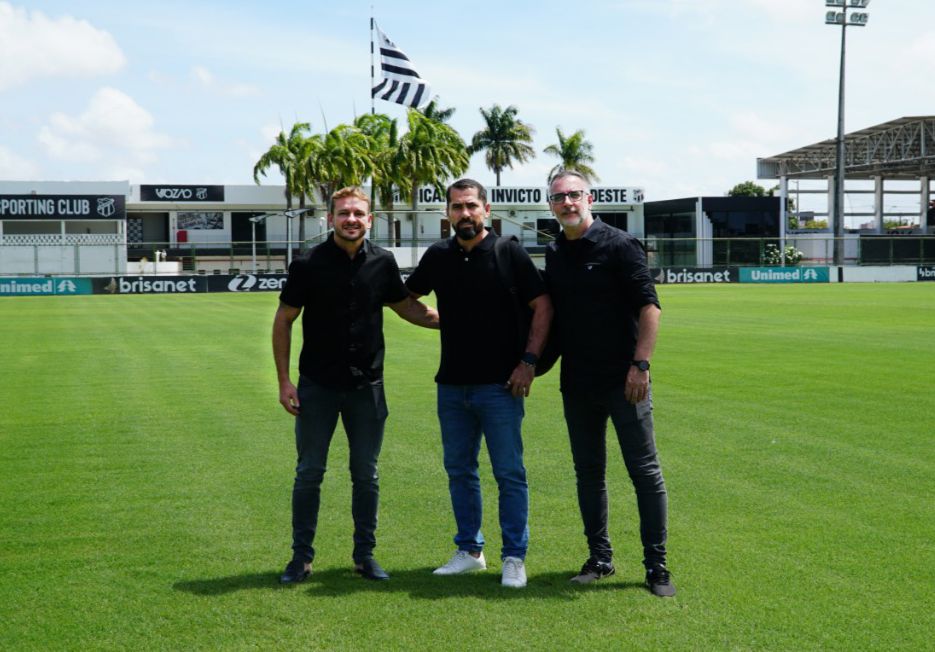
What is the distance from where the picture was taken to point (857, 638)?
433 cm

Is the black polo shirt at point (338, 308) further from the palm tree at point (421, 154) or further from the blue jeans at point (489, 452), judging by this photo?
the palm tree at point (421, 154)

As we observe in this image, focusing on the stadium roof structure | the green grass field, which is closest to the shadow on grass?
the green grass field

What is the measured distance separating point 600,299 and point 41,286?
4430cm

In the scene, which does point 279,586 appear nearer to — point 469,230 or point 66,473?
point 469,230

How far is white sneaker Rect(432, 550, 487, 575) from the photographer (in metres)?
5.30

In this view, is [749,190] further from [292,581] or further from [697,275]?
[292,581]

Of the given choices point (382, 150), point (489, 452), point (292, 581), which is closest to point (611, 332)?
point (489, 452)

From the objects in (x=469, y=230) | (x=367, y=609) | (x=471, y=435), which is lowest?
(x=367, y=609)

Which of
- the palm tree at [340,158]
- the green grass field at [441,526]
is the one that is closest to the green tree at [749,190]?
the palm tree at [340,158]

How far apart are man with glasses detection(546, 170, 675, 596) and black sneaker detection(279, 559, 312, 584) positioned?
1367 millimetres

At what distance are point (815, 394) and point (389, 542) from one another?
23.0ft

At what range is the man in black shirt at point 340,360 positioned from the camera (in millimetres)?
5234

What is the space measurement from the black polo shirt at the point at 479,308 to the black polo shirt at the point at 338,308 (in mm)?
330

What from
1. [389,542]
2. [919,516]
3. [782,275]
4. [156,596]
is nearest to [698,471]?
[919,516]
